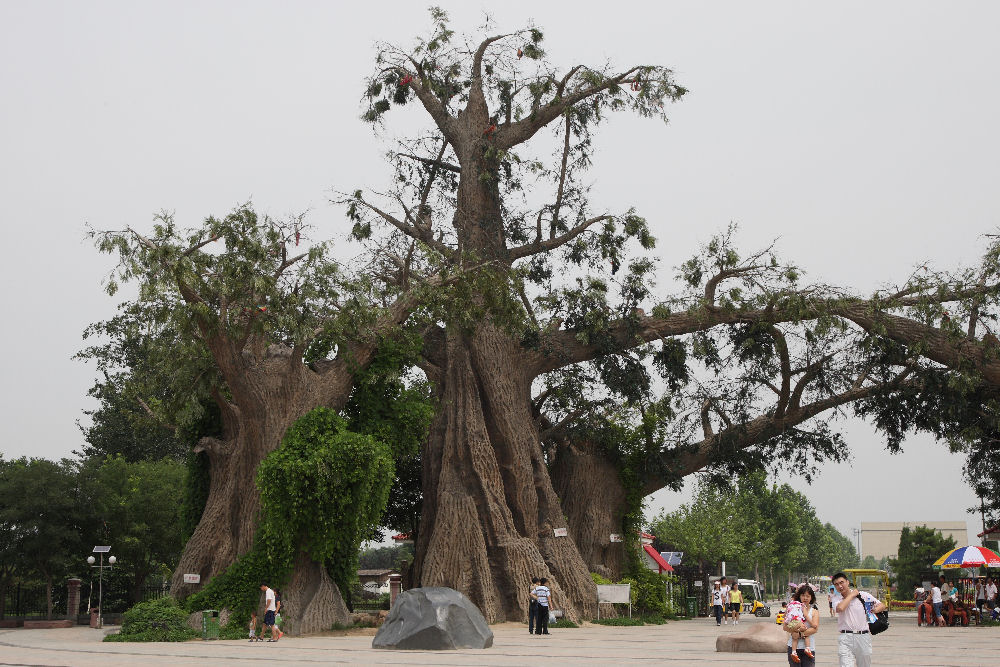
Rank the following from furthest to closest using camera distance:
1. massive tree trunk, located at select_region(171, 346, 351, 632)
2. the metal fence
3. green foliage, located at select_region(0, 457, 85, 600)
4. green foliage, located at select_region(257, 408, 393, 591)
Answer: the metal fence → green foliage, located at select_region(0, 457, 85, 600) → massive tree trunk, located at select_region(171, 346, 351, 632) → green foliage, located at select_region(257, 408, 393, 591)

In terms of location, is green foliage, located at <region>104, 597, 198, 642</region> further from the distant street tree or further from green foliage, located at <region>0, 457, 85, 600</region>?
Result: the distant street tree

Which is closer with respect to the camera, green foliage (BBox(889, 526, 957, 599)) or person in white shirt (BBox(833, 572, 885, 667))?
person in white shirt (BBox(833, 572, 885, 667))

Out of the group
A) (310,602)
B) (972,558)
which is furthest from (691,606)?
(310,602)

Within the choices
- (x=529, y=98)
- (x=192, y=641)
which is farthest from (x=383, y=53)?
(x=192, y=641)

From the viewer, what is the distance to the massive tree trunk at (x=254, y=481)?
22250 mm

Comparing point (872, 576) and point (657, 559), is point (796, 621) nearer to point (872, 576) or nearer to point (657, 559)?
point (657, 559)

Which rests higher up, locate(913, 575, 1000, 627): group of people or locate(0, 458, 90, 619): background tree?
locate(0, 458, 90, 619): background tree

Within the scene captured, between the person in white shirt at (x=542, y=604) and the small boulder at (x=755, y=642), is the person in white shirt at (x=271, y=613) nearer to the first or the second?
the person in white shirt at (x=542, y=604)

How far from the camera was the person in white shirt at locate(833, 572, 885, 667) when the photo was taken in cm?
908

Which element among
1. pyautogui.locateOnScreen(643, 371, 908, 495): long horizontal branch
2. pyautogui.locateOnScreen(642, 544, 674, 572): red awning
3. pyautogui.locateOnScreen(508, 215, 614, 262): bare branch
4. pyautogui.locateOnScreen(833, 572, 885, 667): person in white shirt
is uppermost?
pyautogui.locateOnScreen(508, 215, 614, 262): bare branch

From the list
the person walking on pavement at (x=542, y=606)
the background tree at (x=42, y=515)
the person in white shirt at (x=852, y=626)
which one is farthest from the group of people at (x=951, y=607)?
the background tree at (x=42, y=515)

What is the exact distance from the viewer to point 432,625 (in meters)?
16.5

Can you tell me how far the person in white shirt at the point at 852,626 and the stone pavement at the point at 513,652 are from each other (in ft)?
14.4

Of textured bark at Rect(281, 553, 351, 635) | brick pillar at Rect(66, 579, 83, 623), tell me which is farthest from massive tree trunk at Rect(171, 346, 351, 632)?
brick pillar at Rect(66, 579, 83, 623)
